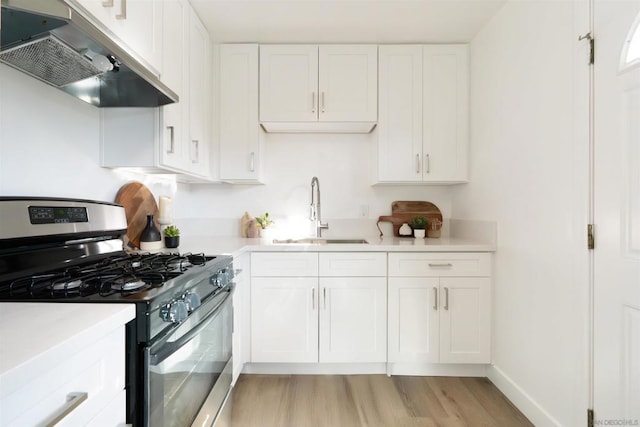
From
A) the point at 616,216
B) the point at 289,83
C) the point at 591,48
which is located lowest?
the point at 616,216

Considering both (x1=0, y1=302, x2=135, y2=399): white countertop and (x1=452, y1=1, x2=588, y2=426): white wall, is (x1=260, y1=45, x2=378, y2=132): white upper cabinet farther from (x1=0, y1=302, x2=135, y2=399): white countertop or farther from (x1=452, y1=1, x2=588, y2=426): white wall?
(x1=0, y1=302, x2=135, y2=399): white countertop

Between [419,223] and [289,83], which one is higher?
[289,83]

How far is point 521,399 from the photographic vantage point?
1862 millimetres

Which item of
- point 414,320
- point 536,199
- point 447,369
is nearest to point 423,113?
point 536,199

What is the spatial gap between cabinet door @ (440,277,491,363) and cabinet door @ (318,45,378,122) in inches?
55.8

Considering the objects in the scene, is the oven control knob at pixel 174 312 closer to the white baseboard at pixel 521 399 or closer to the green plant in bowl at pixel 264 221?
the green plant in bowl at pixel 264 221

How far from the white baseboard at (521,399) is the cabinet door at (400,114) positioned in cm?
148

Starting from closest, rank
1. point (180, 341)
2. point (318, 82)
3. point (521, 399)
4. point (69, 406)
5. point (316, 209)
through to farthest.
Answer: point (69, 406), point (180, 341), point (521, 399), point (318, 82), point (316, 209)

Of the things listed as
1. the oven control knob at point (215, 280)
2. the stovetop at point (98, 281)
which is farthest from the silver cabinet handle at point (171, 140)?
the oven control knob at point (215, 280)

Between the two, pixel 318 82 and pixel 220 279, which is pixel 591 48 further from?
pixel 220 279

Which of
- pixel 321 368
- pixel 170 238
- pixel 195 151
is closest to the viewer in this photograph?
pixel 170 238

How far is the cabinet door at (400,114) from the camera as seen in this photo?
2.47 m

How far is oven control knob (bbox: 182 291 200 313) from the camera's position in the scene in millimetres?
1065

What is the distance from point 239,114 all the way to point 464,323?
2259 mm
